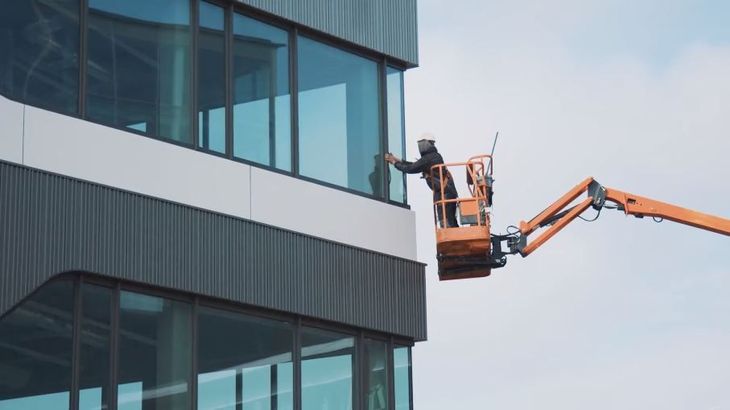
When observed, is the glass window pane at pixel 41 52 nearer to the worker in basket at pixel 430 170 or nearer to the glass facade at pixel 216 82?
the glass facade at pixel 216 82

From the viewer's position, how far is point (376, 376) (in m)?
23.3

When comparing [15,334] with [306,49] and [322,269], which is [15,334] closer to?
[322,269]

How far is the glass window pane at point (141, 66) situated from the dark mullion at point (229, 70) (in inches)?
27.1

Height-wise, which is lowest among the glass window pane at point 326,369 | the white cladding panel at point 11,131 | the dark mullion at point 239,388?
the dark mullion at point 239,388

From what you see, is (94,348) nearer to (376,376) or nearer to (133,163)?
(133,163)

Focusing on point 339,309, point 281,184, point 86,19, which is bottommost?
point 339,309

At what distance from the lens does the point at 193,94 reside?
2158 cm

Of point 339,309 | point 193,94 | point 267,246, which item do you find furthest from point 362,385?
point 193,94

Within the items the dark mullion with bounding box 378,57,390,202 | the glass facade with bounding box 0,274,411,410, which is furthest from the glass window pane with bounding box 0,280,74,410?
the dark mullion with bounding box 378,57,390,202

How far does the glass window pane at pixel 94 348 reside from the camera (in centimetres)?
1906

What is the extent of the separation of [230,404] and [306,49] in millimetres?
5773

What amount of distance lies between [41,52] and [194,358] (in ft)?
14.4

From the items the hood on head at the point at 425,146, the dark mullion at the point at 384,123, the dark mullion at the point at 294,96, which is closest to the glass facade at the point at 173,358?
the dark mullion at the point at 294,96

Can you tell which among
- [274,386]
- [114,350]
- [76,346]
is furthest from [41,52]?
[274,386]
